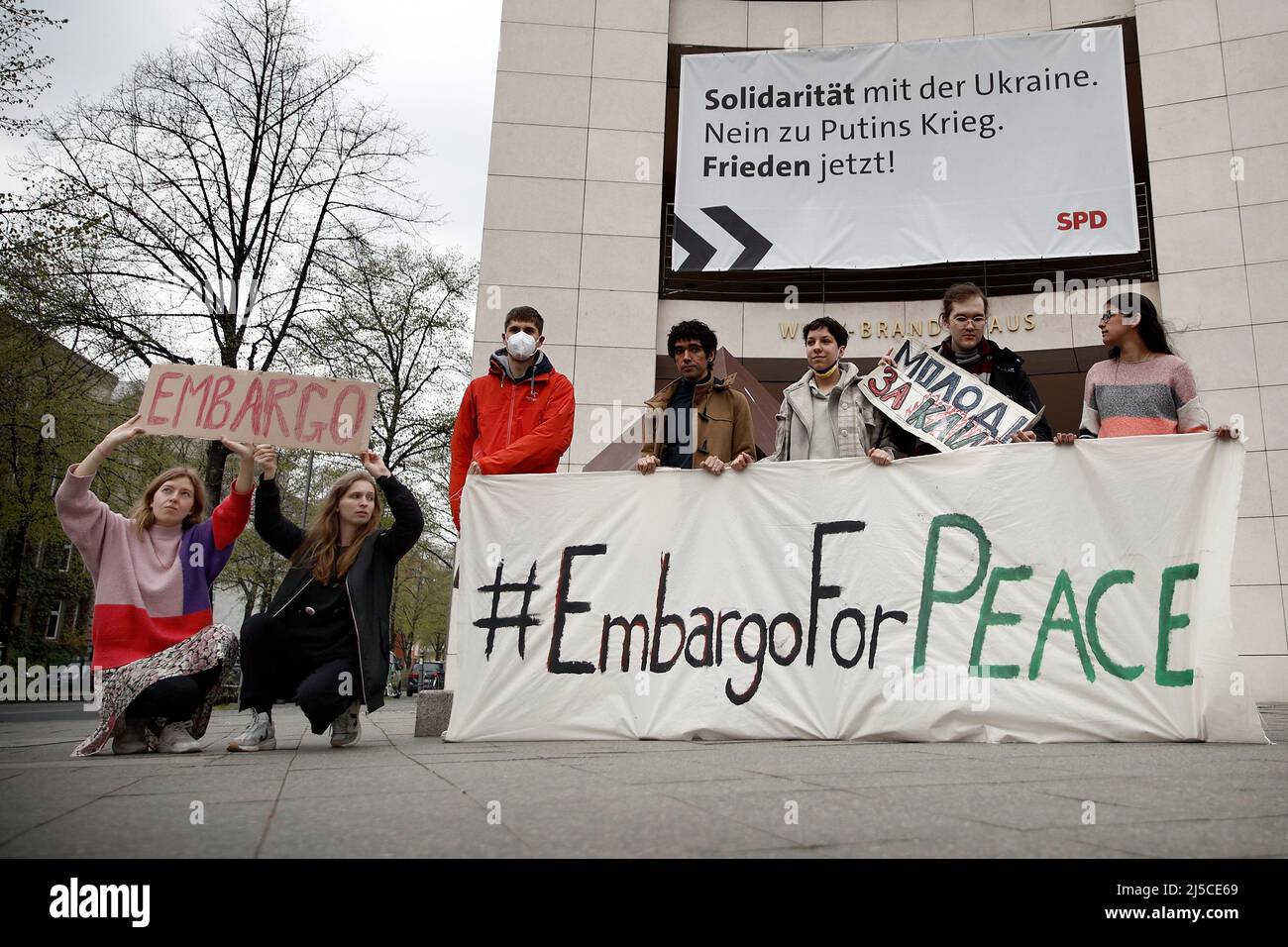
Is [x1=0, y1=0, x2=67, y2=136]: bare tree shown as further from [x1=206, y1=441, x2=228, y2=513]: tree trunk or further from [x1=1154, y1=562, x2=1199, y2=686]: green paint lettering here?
[x1=1154, y1=562, x2=1199, y2=686]: green paint lettering

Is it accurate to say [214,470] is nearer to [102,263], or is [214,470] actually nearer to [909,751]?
[102,263]

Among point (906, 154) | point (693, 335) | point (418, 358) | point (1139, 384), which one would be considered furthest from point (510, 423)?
point (418, 358)

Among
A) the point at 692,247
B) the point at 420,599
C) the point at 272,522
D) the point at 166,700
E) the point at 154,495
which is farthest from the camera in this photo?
the point at 420,599

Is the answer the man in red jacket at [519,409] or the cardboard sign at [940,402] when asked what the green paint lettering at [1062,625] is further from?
the man in red jacket at [519,409]

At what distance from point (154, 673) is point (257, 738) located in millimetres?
570

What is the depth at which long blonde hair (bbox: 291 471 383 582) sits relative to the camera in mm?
4590

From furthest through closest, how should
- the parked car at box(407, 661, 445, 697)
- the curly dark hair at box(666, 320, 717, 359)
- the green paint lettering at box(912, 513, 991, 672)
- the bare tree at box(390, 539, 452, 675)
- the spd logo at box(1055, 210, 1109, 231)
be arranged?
the parked car at box(407, 661, 445, 697) → the bare tree at box(390, 539, 452, 675) → the spd logo at box(1055, 210, 1109, 231) → the curly dark hair at box(666, 320, 717, 359) → the green paint lettering at box(912, 513, 991, 672)

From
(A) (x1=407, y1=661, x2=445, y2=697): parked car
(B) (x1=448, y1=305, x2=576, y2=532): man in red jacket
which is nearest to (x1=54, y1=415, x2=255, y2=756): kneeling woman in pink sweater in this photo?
(B) (x1=448, y1=305, x2=576, y2=532): man in red jacket

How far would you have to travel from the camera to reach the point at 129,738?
4.33 meters

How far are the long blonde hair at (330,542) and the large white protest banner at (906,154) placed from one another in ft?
29.2

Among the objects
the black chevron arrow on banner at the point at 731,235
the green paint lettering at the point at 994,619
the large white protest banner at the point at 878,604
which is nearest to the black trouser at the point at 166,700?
the large white protest banner at the point at 878,604

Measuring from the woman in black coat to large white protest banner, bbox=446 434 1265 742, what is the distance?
51cm

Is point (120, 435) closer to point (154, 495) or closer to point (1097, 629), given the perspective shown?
point (154, 495)
